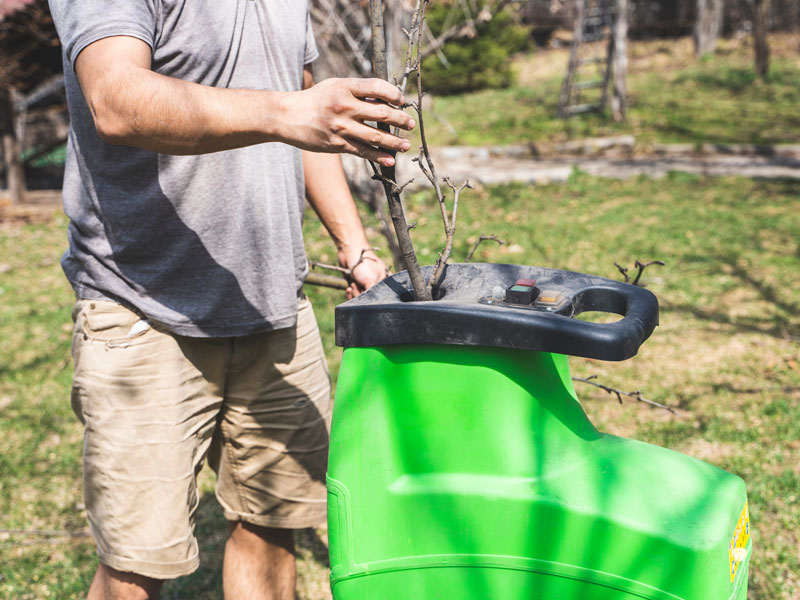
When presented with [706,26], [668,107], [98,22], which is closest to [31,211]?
[98,22]

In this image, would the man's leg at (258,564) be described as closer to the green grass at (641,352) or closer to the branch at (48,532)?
the green grass at (641,352)

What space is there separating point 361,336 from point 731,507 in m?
0.64

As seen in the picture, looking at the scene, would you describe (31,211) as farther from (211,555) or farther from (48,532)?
(211,555)

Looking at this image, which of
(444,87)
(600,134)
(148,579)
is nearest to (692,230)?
(600,134)

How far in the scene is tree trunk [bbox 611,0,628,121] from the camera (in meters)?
11.0

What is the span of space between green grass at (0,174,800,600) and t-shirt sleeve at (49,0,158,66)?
1.90 metres

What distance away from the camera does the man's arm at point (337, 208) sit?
1.94 meters

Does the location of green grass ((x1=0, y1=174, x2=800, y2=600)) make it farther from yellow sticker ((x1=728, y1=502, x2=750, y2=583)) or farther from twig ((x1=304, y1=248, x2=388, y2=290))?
yellow sticker ((x1=728, y1=502, x2=750, y2=583))

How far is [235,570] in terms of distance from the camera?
1.99 metres

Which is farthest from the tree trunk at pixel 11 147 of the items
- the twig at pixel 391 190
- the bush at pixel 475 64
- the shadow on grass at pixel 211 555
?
the twig at pixel 391 190

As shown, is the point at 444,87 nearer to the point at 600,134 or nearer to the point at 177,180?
the point at 600,134

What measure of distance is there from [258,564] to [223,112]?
130 centimetres

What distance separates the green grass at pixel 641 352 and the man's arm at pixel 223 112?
1840 millimetres

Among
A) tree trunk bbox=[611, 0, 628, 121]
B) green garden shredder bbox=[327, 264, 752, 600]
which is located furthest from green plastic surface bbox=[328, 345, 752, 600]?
tree trunk bbox=[611, 0, 628, 121]
